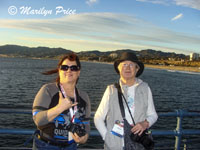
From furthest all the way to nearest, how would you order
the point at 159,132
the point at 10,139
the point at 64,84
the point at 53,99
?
1. the point at 10,139
2. the point at 159,132
3. the point at 64,84
4. the point at 53,99

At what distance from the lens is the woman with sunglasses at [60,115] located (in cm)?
248

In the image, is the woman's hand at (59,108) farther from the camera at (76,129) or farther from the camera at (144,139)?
the camera at (144,139)

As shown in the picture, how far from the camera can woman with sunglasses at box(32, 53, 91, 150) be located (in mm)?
2482

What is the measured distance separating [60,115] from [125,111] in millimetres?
930

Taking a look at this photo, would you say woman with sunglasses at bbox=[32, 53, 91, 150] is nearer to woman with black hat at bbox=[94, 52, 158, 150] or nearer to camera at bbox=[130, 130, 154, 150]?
woman with black hat at bbox=[94, 52, 158, 150]

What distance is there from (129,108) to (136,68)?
0.67 m

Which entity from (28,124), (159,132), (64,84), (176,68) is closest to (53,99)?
(64,84)

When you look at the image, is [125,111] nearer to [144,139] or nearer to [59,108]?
[144,139]

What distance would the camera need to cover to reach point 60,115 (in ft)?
8.61

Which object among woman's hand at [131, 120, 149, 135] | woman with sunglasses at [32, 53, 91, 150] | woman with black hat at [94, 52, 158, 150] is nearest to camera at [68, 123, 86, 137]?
woman with sunglasses at [32, 53, 91, 150]

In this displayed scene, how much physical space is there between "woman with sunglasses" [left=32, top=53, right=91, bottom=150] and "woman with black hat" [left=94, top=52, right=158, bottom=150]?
38 centimetres

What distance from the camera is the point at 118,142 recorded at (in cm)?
300

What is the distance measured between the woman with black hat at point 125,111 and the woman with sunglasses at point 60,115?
0.38m

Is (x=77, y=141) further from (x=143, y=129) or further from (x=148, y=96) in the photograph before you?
(x=148, y=96)
